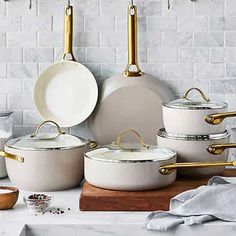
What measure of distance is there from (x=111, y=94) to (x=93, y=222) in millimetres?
750

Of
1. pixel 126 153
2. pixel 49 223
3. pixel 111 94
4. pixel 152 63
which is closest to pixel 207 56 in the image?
pixel 152 63

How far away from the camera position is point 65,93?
2.95 meters

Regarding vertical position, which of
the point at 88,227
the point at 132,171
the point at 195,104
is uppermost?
the point at 195,104

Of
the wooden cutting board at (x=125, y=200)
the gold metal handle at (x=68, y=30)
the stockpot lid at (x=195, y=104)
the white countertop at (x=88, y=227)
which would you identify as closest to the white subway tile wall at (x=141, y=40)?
the gold metal handle at (x=68, y=30)

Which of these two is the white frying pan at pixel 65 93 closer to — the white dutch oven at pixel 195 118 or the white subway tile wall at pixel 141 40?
the white subway tile wall at pixel 141 40

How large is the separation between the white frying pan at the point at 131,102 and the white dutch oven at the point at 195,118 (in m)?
0.27

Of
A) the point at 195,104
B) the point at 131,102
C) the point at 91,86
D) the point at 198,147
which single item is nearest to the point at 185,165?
the point at 198,147

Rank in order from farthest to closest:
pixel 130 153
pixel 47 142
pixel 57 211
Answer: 1. pixel 47 142
2. pixel 130 153
3. pixel 57 211

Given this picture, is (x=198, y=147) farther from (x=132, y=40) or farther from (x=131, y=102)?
(x=132, y=40)

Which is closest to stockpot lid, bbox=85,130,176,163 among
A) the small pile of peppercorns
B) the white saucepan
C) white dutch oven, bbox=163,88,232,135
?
the white saucepan

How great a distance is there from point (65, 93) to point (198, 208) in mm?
872

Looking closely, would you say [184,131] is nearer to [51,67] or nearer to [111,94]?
[111,94]

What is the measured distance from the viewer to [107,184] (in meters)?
2.48

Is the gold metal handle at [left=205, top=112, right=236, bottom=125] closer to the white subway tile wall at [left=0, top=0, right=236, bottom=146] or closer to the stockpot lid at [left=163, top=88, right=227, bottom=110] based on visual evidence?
the stockpot lid at [left=163, top=88, right=227, bottom=110]
